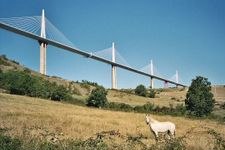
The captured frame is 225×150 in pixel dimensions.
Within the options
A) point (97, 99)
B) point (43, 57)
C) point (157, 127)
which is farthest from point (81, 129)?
point (43, 57)

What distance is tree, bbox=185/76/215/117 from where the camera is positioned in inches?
2817

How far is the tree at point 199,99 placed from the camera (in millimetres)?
71562

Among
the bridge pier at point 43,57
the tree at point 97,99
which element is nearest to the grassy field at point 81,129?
the tree at point 97,99

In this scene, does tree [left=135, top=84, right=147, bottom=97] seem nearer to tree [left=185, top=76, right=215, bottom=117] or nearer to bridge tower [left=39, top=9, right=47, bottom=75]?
bridge tower [left=39, top=9, right=47, bottom=75]

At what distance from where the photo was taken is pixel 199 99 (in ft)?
236

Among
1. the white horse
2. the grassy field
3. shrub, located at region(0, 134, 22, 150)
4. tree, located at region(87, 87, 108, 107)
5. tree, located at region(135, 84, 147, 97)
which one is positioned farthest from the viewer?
tree, located at region(135, 84, 147, 97)

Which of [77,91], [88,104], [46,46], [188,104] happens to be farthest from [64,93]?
[46,46]

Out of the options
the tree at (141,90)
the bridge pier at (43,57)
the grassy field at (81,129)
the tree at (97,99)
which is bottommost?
the grassy field at (81,129)

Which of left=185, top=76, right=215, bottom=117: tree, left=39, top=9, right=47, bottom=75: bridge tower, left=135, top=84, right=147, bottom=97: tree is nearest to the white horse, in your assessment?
left=185, top=76, right=215, bottom=117: tree

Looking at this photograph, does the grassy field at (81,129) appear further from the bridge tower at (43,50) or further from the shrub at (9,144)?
the bridge tower at (43,50)

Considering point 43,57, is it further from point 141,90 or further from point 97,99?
→ point 97,99

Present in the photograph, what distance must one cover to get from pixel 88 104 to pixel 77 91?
1924 cm

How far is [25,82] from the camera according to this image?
228 ft

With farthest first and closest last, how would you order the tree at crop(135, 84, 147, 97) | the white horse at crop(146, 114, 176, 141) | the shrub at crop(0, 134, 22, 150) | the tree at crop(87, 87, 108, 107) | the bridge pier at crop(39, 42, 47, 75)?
the tree at crop(135, 84, 147, 97) → the bridge pier at crop(39, 42, 47, 75) → the tree at crop(87, 87, 108, 107) → the white horse at crop(146, 114, 176, 141) → the shrub at crop(0, 134, 22, 150)
